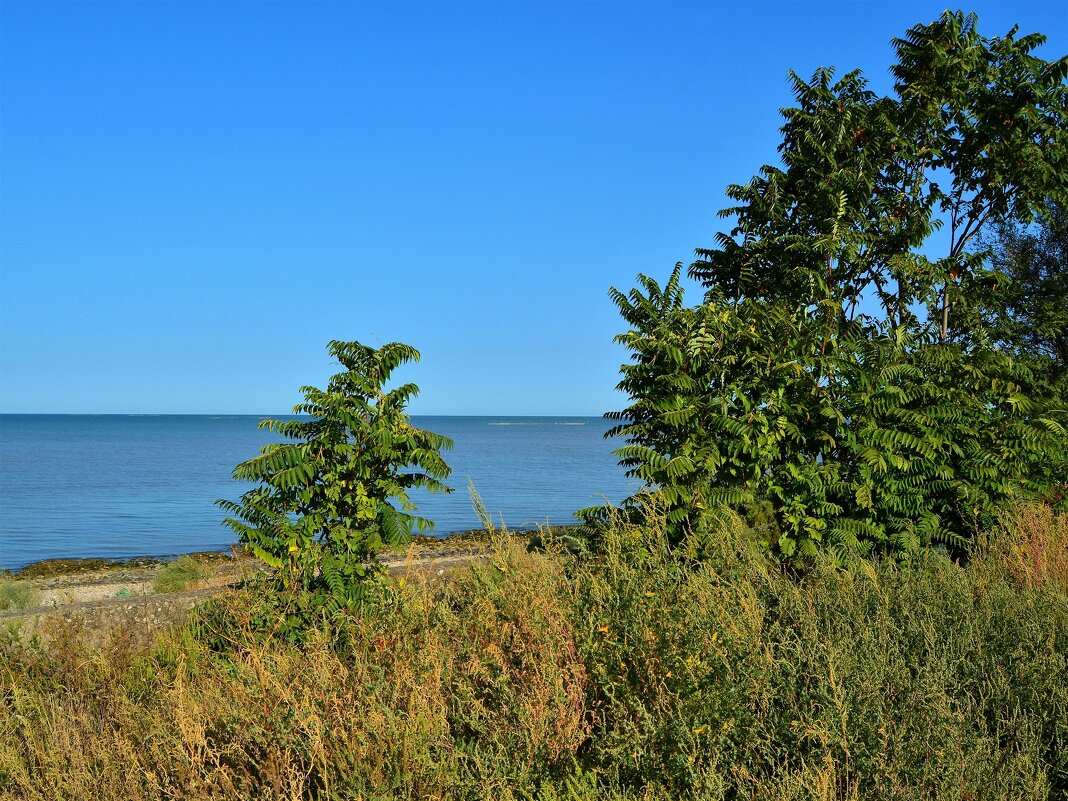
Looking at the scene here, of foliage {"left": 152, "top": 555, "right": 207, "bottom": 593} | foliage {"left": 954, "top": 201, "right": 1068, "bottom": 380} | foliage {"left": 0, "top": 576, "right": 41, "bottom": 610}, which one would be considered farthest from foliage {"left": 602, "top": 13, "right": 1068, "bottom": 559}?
foliage {"left": 0, "top": 576, "right": 41, "bottom": 610}

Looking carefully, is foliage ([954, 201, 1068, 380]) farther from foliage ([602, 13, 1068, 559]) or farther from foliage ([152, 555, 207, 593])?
foliage ([152, 555, 207, 593])

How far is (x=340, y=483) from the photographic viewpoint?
709 cm

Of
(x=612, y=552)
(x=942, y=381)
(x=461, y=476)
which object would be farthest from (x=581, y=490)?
(x=612, y=552)

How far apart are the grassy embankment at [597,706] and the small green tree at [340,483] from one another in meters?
1.28

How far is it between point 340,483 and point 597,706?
3.47m

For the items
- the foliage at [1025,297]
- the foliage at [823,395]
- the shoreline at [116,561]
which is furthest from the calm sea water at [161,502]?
the foliage at [1025,297]

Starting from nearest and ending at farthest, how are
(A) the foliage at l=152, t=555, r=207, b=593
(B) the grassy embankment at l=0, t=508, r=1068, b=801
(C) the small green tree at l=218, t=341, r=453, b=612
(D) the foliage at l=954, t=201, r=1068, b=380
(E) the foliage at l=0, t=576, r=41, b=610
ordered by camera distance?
(B) the grassy embankment at l=0, t=508, r=1068, b=801 < (C) the small green tree at l=218, t=341, r=453, b=612 < (D) the foliage at l=954, t=201, r=1068, b=380 < (E) the foliage at l=0, t=576, r=41, b=610 < (A) the foliage at l=152, t=555, r=207, b=593

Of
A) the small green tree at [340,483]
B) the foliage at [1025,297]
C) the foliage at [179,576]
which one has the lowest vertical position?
the foliage at [179,576]

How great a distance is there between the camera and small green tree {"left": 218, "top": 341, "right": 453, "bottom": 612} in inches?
271

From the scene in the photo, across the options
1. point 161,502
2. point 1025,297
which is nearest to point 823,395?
point 1025,297

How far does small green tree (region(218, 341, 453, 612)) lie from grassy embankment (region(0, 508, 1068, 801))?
128cm

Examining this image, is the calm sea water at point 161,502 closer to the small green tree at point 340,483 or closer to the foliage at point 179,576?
the small green tree at point 340,483

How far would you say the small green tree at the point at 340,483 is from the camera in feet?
22.6

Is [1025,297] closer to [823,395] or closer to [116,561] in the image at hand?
[823,395]
